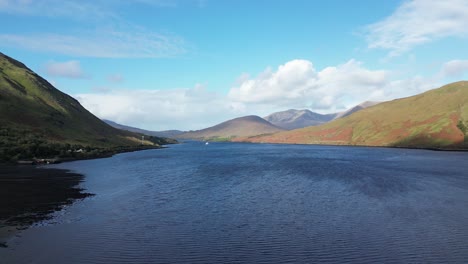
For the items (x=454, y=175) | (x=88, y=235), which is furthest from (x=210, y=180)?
(x=454, y=175)

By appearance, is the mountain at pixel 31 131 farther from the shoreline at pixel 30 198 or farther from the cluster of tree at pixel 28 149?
the shoreline at pixel 30 198

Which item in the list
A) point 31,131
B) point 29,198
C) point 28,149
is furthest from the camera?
point 31,131

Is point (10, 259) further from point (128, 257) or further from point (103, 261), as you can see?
point (128, 257)

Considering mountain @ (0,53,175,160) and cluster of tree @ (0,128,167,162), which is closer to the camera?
cluster of tree @ (0,128,167,162)

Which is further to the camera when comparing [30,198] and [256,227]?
[30,198]

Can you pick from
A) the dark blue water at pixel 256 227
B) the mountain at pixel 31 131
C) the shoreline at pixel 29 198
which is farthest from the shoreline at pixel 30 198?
the mountain at pixel 31 131

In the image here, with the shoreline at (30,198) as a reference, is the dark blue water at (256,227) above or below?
below

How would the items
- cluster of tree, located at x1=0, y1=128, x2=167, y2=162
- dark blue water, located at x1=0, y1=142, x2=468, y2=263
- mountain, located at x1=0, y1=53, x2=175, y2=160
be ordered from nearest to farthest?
1. dark blue water, located at x1=0, y1=142, x2=468, y2=263
2. cluster of tree, located at x1=0, y1=128, x2=167, y2=162
3. mountain, located at x1=0, y1=53, x2=175, y2=160

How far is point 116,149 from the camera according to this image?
188625 millimetres

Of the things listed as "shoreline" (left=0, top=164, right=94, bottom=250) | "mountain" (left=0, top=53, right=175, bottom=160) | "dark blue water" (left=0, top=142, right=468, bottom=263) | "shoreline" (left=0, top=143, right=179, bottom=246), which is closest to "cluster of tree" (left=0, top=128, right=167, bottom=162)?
"mountain" (left=0, top=53, right=175, bottom=160)

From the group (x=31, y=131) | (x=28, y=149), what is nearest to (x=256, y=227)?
(x=28, y=149)

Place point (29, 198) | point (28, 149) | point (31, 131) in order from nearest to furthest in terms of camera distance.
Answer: point (29, 198) → point (28, 149) → point (31, 131)

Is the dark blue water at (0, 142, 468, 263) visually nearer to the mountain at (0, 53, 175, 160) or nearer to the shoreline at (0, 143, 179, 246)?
the shoreline at (0, 143, 179, 246)

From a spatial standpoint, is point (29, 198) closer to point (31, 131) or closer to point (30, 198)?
point (30, 198)
